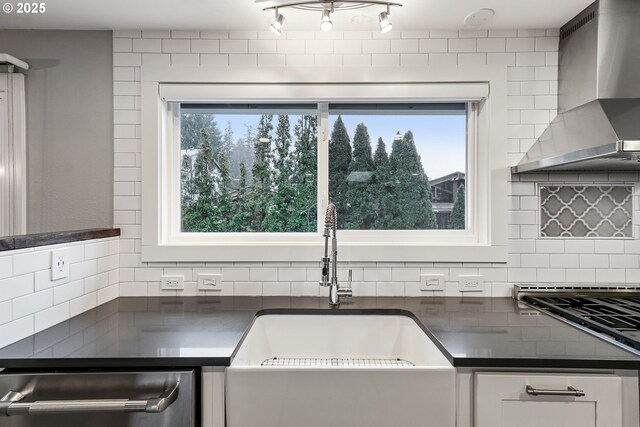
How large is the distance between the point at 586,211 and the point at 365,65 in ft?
4.36

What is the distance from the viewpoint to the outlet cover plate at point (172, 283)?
1937 mm

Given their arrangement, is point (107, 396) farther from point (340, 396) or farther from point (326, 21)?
point (326, 21)

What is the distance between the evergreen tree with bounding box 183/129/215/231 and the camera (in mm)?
2070

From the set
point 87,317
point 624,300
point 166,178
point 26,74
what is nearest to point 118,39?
point 26,74

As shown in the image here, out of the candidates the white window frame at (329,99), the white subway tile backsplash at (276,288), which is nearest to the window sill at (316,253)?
the white window frame at (329,99)

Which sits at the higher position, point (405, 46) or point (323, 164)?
point (405, 46)

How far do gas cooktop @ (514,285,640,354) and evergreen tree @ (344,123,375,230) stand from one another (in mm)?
823

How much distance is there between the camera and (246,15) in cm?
179

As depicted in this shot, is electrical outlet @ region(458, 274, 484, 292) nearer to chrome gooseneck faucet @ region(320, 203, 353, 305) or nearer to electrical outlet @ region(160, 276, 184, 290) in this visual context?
chrome gooseneck faucet @ region(320, 203, 353, 305)

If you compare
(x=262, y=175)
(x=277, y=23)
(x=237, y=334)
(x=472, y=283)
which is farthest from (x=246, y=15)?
(x=472, y=283)

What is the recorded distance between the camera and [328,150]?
2.05 metres

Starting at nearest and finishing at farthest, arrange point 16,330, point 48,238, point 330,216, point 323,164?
1. point 16,330
2. point 48,238
3. point 330,216
4. point 323,164

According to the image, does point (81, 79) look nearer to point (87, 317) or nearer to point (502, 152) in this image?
point (87, 317)

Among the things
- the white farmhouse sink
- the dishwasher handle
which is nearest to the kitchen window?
the white farmhouse sink
